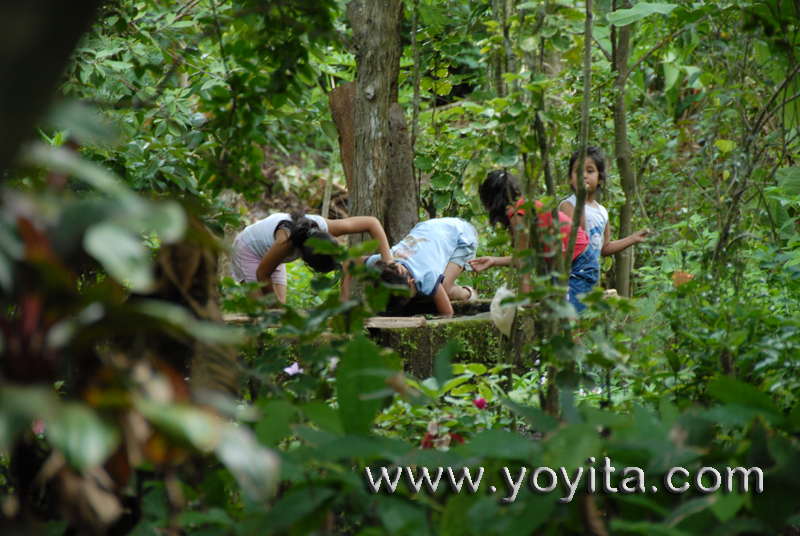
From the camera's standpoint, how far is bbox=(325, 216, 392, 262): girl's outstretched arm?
3707mm

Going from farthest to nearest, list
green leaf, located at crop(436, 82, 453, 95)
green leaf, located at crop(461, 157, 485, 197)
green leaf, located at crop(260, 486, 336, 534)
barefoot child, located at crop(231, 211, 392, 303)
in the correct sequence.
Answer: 1. green leaf, located at crop(436, 82, 453, 95)
2. barefoot child, located at crop(231, 211, 392, 303)
3. green leaf, located at crop(461, 157, 485, 197)
4. green leaf, located at crop(260, 486, 336, 534)

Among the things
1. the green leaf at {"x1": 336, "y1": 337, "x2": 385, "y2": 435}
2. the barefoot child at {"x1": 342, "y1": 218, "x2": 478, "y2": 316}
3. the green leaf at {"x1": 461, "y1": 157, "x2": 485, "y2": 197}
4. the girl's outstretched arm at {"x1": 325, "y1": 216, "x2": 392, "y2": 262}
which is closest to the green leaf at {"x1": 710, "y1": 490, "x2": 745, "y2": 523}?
the green leaf at {"x1": 336, "y1": 337, "x2": 385, "y2": 435}

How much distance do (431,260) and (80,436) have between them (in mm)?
3477

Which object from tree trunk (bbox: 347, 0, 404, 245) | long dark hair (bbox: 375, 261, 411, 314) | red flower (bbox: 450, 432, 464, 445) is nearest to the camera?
red flower (bbox: 450, 432, 464, 445)

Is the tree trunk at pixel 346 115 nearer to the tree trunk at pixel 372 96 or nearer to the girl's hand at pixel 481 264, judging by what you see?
the tree trunk at pixel 372 96

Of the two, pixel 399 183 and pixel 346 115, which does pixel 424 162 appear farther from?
pixel 346 115

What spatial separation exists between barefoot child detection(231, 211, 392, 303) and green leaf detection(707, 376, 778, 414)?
93.3 inches

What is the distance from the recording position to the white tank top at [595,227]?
3.69 metres

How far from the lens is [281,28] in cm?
135

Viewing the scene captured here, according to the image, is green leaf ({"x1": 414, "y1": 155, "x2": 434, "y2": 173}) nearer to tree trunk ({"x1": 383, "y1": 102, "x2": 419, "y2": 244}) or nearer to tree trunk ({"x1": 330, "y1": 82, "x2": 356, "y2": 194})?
tree trunk ({"x1": 383, "y1": 102, "x2": 419, "y2": 244})

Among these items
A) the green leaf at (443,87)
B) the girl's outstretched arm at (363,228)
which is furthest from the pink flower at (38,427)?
the green leaf at (443,87)

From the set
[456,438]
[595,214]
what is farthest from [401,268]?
[456,438]

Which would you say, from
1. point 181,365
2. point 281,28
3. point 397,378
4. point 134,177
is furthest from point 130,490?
point 134,177

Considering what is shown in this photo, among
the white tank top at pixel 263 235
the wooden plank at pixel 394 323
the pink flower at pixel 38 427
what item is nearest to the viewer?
the pink flower at pixel 38 427
